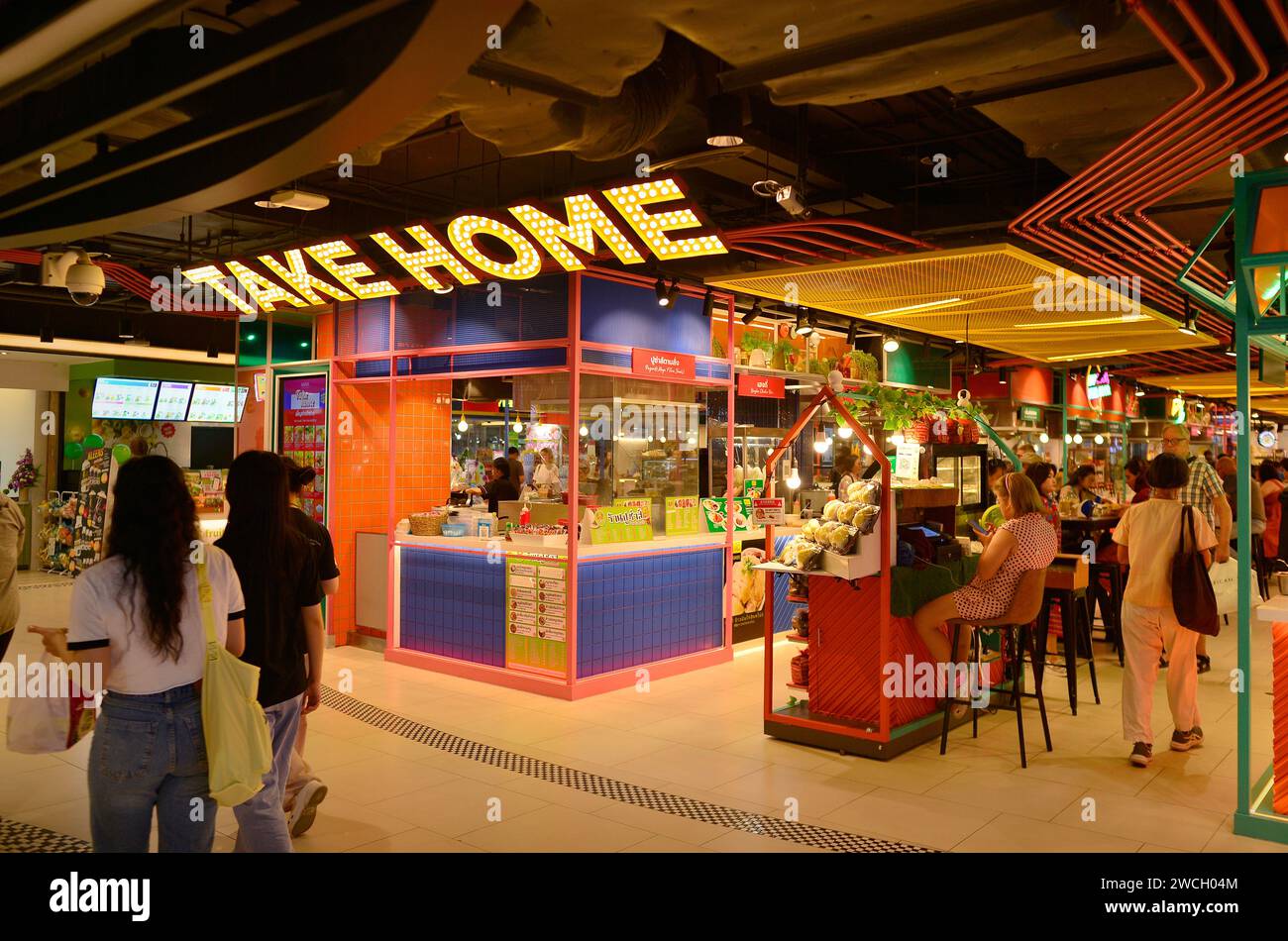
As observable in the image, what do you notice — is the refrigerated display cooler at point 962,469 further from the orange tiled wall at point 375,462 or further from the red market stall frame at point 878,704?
the orange tiled wall at point 375,462

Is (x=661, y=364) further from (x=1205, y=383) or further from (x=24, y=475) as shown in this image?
(x=1205, y=383)

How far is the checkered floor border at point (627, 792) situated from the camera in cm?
438

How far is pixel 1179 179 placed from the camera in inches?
208

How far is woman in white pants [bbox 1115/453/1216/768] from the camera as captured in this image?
5.49 meters

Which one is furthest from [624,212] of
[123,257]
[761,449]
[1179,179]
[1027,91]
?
[123,257]

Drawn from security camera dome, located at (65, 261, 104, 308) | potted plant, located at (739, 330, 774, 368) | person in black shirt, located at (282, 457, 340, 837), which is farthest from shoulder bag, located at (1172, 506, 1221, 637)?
security camera dome, located at (65, 261, 104, 308)

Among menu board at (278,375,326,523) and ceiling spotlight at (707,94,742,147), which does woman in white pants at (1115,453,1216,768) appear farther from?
menu board at (278,375,326,523)

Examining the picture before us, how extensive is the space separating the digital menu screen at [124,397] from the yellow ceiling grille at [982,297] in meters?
10.9

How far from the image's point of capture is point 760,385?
10.2m

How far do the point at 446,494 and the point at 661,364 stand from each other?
9.21ft

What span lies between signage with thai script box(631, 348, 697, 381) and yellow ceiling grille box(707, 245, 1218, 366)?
0.69 meters
